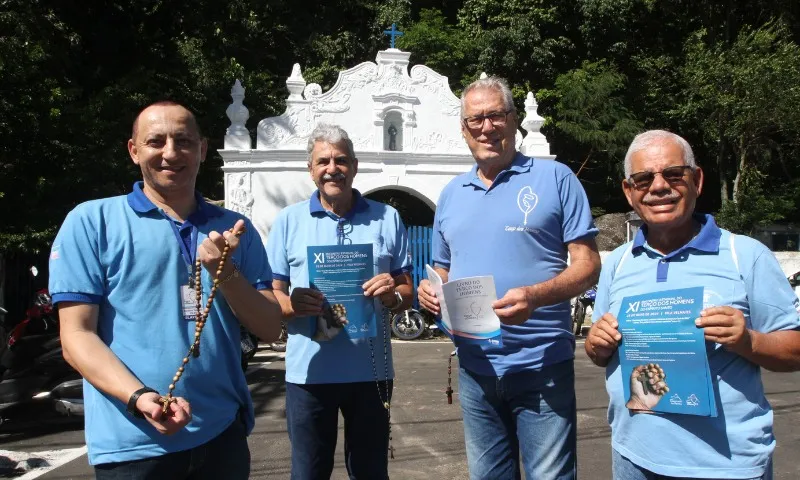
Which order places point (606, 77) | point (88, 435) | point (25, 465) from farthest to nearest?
point (606, 77), point (25, 465), point (88, 435)

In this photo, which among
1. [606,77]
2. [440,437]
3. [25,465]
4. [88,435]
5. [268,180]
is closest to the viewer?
[88,435]

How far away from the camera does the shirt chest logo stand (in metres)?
3.09

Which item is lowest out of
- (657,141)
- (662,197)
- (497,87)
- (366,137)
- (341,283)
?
(341,283)

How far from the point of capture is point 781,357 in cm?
238

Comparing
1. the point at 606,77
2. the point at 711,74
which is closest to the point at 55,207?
the point at 606,77

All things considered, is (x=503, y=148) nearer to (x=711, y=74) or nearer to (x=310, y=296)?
(x=310, y=296)

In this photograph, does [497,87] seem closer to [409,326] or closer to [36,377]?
[36,377]

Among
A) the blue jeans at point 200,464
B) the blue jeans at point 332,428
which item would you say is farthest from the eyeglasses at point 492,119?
the blue jeans at point 200,464

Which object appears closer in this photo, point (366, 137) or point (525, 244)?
point (525, 244)

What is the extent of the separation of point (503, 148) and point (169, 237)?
144 cm

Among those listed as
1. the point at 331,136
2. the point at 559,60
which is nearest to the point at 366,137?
the point at 559,60

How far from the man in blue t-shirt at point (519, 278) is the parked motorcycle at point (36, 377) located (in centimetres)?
550

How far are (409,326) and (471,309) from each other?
1212cm

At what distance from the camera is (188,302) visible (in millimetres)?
2463
